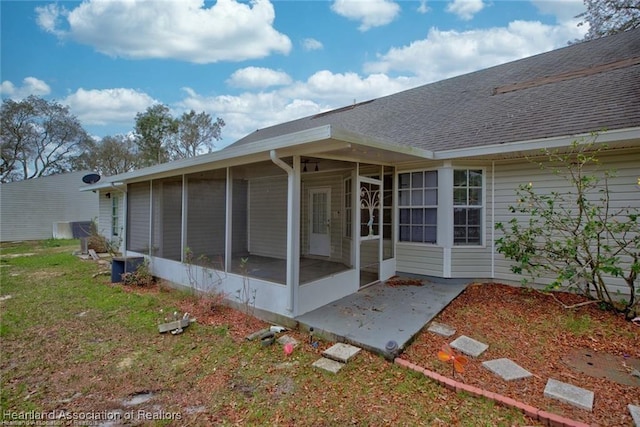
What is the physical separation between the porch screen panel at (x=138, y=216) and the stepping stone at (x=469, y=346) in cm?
691

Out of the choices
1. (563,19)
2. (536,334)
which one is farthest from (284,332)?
(563,19)

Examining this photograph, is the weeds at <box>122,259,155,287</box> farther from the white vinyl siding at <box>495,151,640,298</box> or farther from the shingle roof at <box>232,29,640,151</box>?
the white vinyl siding at <box>495,151,640,298</box>

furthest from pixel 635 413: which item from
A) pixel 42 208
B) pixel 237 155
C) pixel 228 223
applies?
pixel 42 208

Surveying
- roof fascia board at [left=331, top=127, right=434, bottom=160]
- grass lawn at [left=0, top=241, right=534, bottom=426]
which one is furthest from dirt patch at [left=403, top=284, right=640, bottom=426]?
roof fascia board at [left=331, top=127, right=434, bottom=160]

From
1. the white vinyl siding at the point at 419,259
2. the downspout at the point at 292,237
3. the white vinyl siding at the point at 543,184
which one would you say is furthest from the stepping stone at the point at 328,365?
the white vinyl siding at the point at 543,184

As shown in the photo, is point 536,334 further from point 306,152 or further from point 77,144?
point 77,144

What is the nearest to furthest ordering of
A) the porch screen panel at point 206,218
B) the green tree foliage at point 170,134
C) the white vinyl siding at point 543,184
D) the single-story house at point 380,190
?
the single-story house at point 380,190, the white vinyl siding at point 543,184, the porch screen panel at point 206,218, the green tree foliage at point 170,134

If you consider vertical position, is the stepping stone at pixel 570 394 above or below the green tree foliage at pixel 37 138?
below

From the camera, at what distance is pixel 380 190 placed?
6.15 m

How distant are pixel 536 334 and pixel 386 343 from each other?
1.98m

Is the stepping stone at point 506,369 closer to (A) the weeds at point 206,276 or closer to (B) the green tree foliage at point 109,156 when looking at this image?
(A) the weeds at point 206,276

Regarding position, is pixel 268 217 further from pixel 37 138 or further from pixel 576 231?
pixel 37 138

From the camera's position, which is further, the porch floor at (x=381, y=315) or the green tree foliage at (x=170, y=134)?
the green tree foliage at (x=170, y=134)

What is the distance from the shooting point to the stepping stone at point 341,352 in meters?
3.37
